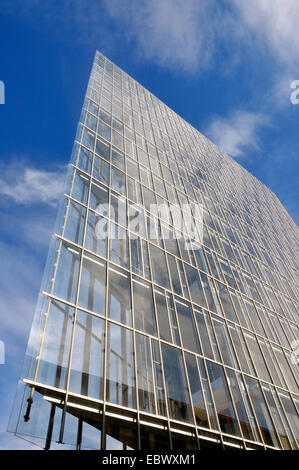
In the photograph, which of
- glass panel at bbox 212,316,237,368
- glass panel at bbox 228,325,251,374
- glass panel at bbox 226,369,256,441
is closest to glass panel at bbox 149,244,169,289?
glass panel at bbox 212,316,237,368

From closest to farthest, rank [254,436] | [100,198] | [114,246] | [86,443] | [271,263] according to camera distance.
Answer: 1. [86,443]
2. [254,436]
3. [114,246]
4. [100,198]
5. [271,263]

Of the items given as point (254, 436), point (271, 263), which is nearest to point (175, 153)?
point (271, 263)

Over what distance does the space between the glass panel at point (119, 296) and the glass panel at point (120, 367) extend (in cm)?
Result: 50

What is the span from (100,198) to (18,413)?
10.8 m

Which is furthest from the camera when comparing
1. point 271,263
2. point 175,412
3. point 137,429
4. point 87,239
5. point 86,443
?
point 271,263

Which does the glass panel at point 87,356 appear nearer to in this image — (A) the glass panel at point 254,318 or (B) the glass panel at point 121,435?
(B) the glass panel at point 121,435

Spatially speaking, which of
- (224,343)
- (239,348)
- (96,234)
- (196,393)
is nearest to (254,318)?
(239,348)

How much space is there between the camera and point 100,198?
664 inches

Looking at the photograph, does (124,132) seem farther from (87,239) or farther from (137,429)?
(137,429)

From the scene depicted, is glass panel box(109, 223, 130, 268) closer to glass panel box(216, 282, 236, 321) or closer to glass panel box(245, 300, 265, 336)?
glass panel box(216, 282, 236, 321)

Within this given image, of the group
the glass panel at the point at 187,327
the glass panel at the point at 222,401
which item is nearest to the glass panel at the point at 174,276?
the glass panel at the point at 187,327

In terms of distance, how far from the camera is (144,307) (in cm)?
1366

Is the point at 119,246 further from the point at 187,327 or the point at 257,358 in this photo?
the point at 257,358

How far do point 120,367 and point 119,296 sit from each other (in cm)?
299
